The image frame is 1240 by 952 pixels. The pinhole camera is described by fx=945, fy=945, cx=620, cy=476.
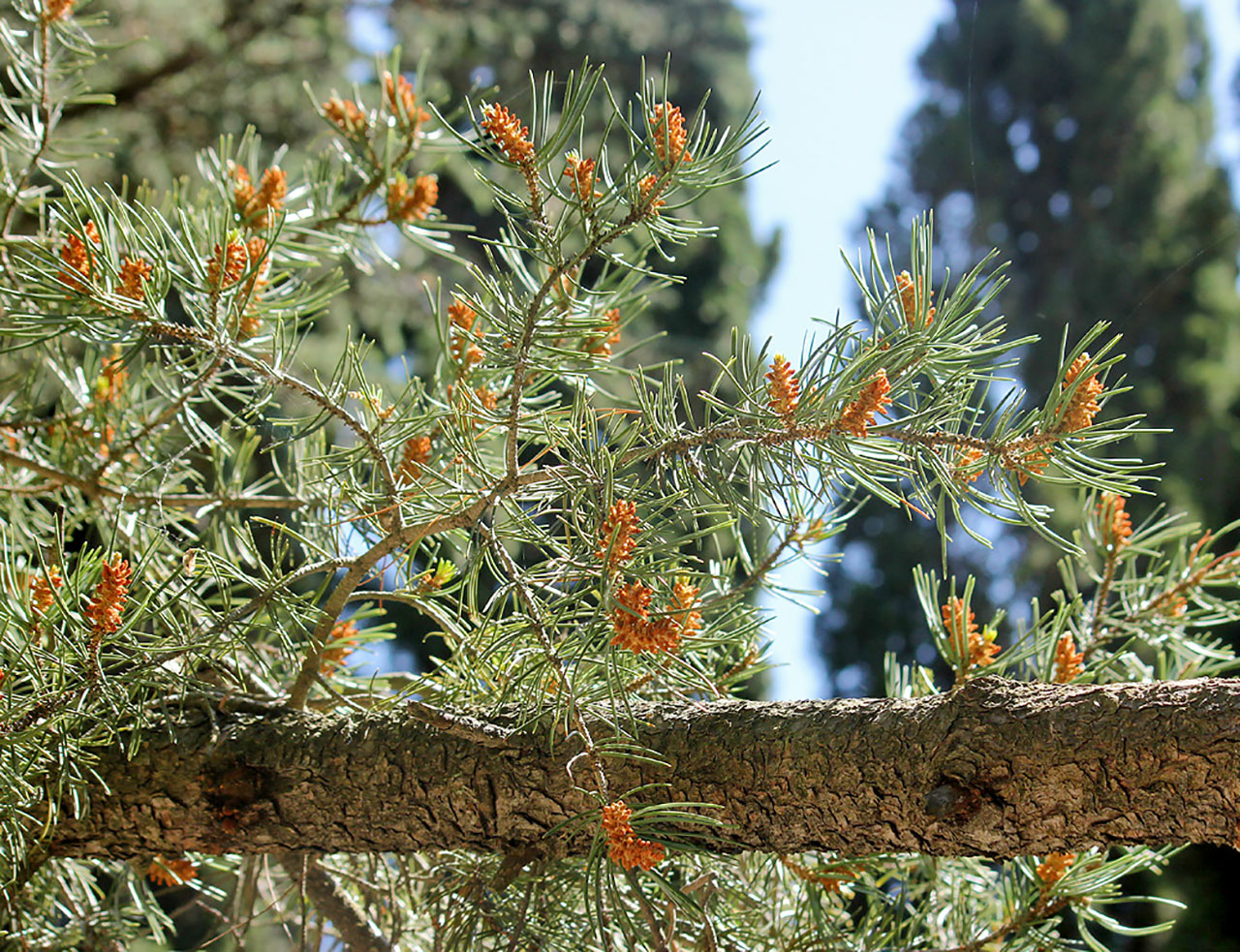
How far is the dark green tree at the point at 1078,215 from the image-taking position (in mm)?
3896

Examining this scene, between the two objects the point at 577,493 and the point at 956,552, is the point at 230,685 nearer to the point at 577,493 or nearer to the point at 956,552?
the point at 577,493

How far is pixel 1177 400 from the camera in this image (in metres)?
3.99

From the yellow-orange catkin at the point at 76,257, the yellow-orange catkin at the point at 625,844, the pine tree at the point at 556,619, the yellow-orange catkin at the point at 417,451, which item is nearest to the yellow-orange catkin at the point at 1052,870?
the pine tree at the point at 556,619

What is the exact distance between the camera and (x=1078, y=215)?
579cm

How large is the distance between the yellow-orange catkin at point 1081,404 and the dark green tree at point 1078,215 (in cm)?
278

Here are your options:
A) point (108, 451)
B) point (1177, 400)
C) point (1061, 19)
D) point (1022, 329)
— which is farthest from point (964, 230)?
point (108, 451)

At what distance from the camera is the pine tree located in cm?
46

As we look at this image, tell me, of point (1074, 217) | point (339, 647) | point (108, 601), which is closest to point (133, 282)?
point (108, 601)

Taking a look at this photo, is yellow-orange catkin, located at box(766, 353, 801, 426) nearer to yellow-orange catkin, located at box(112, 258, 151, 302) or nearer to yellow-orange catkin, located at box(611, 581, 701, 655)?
yellow-orange catkin, located at box(611, 581, 701, 655)

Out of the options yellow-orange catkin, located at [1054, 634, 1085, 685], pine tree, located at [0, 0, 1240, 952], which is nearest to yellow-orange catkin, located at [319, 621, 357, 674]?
pine tree, located at [0, 0, 1240, 952]

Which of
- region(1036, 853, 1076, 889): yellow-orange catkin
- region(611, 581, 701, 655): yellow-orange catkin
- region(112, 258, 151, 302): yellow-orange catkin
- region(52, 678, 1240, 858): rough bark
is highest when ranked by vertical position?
region(112, 258, 151, 302): yellow-orange catkin

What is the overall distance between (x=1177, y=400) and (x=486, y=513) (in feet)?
14.0

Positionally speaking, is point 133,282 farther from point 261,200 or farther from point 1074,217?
point 1074,217

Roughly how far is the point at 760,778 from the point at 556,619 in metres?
0.15
